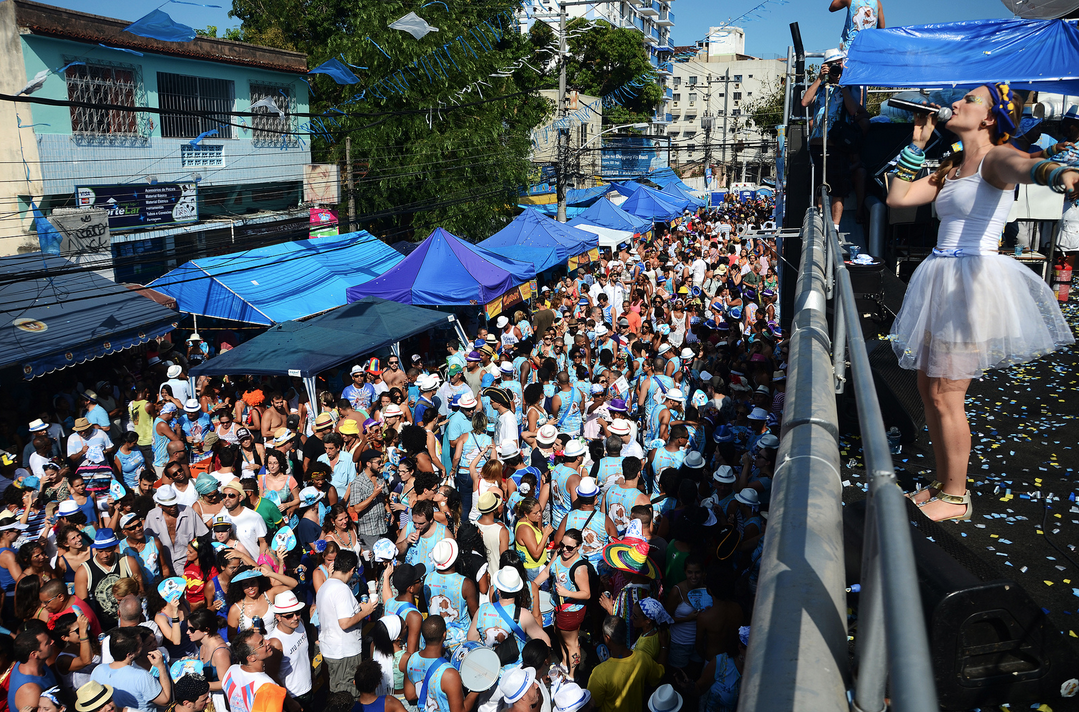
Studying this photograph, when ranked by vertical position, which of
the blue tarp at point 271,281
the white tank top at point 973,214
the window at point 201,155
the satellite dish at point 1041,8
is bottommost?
the blue tarp at point 271,281

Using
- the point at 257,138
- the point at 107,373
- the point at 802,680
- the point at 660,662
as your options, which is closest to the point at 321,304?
the point at 107,373

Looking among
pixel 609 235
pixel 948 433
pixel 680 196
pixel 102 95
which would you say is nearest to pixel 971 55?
pixel 948 433

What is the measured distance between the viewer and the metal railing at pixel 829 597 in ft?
2.80

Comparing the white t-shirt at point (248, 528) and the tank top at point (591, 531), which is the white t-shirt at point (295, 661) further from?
the tank top at point (591, 531)

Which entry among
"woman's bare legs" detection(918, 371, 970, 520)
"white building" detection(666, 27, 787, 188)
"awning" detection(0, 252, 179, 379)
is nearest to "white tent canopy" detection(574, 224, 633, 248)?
"awning" detection(0, 252, 179, 379)

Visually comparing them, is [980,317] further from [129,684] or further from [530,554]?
[129,684]

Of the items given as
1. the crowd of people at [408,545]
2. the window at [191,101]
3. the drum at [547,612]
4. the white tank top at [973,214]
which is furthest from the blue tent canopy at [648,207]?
the white tank top at [973,214]

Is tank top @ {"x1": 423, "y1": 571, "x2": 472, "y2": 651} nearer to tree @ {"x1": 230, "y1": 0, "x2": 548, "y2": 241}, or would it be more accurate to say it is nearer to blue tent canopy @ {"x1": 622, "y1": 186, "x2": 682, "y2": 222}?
tree @ {"x1": 230, "y1": 0, "x2": 548, "y2": 241}

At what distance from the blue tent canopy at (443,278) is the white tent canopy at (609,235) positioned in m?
7.71

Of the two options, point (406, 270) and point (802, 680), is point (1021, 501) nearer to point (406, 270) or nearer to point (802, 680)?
point (802, 680)

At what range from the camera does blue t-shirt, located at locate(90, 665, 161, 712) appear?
16.4 feet

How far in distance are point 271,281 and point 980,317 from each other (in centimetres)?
1433

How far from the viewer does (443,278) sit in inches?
580

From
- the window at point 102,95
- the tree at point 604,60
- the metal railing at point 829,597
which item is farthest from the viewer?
the tree at point 604,60
